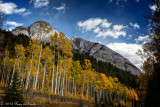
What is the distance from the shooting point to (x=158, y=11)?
361 inches

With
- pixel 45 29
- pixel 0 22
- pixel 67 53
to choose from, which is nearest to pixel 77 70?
pixel 67 53

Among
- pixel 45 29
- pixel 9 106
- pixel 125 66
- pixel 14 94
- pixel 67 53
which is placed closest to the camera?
pixel 9 106

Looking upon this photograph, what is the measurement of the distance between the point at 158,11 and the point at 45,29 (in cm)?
1663

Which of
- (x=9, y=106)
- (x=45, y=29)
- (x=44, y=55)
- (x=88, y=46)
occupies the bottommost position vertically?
(x=9, y=106)

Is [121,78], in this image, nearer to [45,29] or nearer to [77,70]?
[77,70]

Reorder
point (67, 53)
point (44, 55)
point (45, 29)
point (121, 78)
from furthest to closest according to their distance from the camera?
point (121, 78)
point (44, 55)
point (67, 53)
point (45, 29)

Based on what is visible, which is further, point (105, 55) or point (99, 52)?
point (99, 52)

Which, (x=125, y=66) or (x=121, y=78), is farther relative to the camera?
(x=125, y=66)

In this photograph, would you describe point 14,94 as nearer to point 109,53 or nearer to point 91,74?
point 91,74

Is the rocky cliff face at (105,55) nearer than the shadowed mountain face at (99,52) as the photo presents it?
No

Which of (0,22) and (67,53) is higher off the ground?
(0,22)

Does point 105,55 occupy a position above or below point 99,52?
below

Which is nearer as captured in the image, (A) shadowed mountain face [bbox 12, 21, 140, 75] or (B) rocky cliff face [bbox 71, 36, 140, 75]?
(A) shadowed mountain face [bbox 12, 21, 140, 75]

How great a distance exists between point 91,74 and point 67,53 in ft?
39.1
